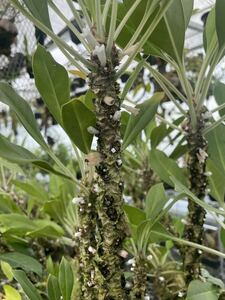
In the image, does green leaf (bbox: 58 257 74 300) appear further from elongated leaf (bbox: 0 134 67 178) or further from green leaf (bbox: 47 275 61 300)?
elongated leaf (bbox: 0 134 67 178)

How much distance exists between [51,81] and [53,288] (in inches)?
10.8

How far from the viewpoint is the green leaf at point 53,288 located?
1.92 ft

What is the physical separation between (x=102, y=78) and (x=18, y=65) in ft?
3.59

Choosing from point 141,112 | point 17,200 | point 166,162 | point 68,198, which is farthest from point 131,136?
point 17,200

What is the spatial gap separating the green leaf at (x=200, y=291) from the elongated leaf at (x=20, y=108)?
0.26m

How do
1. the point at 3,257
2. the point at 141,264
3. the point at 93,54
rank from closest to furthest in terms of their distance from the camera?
the point at 93,54 < the point at 141,264 < the point at 3,257

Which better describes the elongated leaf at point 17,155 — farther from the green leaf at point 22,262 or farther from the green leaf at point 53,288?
the green leaf at point 22,262

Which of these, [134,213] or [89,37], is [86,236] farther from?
[89,37]

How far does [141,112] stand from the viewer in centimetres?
54

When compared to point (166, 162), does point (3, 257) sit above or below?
below

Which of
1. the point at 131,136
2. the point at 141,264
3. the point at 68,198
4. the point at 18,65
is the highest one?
the point at 18,65

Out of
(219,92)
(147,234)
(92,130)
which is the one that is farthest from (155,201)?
(219,92)

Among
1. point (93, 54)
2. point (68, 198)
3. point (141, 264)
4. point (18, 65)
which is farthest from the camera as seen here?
point (18, 65)

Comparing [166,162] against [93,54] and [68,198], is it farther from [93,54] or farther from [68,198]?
[68,198]
